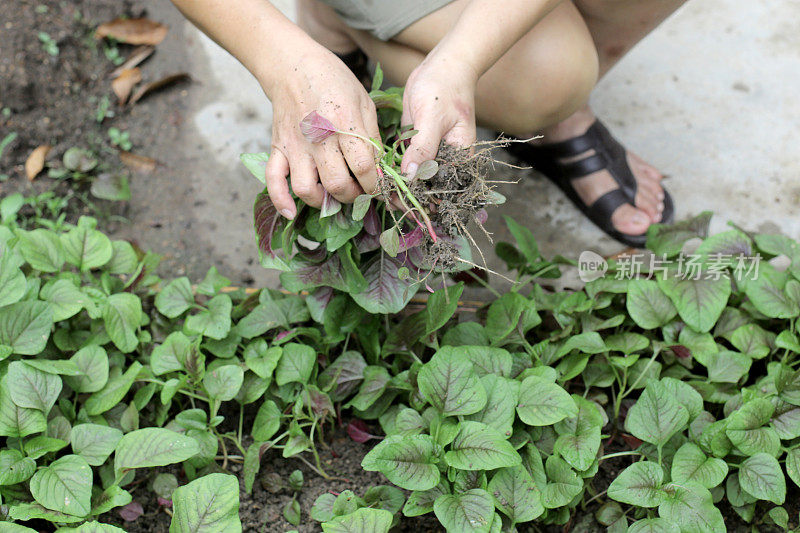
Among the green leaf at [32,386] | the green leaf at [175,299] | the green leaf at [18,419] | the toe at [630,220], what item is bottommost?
the toe at [630,220]

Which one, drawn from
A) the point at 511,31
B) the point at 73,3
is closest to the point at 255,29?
the point at 511,31

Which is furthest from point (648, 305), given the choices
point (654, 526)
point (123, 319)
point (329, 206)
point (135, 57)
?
point (135, 57)

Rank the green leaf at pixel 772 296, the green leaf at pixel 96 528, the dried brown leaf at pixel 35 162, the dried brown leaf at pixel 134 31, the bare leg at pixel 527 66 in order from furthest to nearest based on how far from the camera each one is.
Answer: the dried brown leaf at pixel 134 31
the dried brown leaf at pixel 35 162
the bare leg at pixel 527 66
the green leaf at pixel 772 296
the green leaf at pixel 96 528

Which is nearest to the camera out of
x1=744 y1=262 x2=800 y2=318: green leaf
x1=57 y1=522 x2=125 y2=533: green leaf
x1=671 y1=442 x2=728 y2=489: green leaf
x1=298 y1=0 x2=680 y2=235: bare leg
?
x1=57 y1=522 x2=125 y2=533: green leaf

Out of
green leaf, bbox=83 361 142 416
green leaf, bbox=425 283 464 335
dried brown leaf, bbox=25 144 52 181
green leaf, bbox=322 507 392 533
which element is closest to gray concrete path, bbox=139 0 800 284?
dried brown leaf, bbox=25 144 52 181

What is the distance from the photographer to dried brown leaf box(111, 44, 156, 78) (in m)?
2.19

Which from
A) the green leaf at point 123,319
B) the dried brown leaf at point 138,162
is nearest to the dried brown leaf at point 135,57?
the dried brown leaf at point 138,162

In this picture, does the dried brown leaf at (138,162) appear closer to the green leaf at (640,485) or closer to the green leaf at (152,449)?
the green leaf at (152,449)

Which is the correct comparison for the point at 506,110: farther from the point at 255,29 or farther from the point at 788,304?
the point at 788,304

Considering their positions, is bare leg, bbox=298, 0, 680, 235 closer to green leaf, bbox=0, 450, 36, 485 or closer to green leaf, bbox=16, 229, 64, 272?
green leaf, bbox=16, 229, 64, 272

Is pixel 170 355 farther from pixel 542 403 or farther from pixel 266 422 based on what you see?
pixel 542 403

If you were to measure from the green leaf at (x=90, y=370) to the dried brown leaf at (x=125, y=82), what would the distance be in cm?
107

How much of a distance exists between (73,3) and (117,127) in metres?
0.53

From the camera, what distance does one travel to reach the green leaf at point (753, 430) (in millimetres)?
1169
